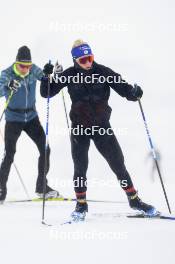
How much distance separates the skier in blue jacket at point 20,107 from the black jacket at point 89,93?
1.96 metres

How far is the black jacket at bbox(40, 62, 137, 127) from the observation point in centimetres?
629

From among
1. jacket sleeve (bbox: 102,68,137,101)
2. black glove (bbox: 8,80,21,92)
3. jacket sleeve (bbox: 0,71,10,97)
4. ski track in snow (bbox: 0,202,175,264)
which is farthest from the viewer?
jacket sleeve (bbox: 0,71,10,97)

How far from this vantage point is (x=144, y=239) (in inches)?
181

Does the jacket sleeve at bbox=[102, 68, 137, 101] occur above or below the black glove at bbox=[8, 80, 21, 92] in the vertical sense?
below

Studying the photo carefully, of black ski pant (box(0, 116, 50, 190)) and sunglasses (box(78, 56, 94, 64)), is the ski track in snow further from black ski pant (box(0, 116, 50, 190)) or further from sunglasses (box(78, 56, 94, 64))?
black ski pant (box(0, 116, 50, 190))

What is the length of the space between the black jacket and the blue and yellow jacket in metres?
1.95

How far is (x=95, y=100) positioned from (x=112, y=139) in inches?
22.3

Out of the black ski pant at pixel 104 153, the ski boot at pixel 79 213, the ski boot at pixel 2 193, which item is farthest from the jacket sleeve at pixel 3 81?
the ski boot at pixel 79 213

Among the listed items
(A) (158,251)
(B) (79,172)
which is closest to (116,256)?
(A) (158,251)

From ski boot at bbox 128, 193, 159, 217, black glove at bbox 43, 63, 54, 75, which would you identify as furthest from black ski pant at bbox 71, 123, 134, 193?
black glove at bbox 43, 63, 54, 75

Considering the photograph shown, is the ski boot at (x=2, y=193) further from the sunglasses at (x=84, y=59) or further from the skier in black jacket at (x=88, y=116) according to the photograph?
the sunglasses at (x=84, y=59)

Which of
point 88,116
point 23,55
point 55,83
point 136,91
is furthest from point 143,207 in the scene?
point 23,55

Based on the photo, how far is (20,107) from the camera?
8383 millimetres

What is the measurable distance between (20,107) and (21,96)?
19 cm
